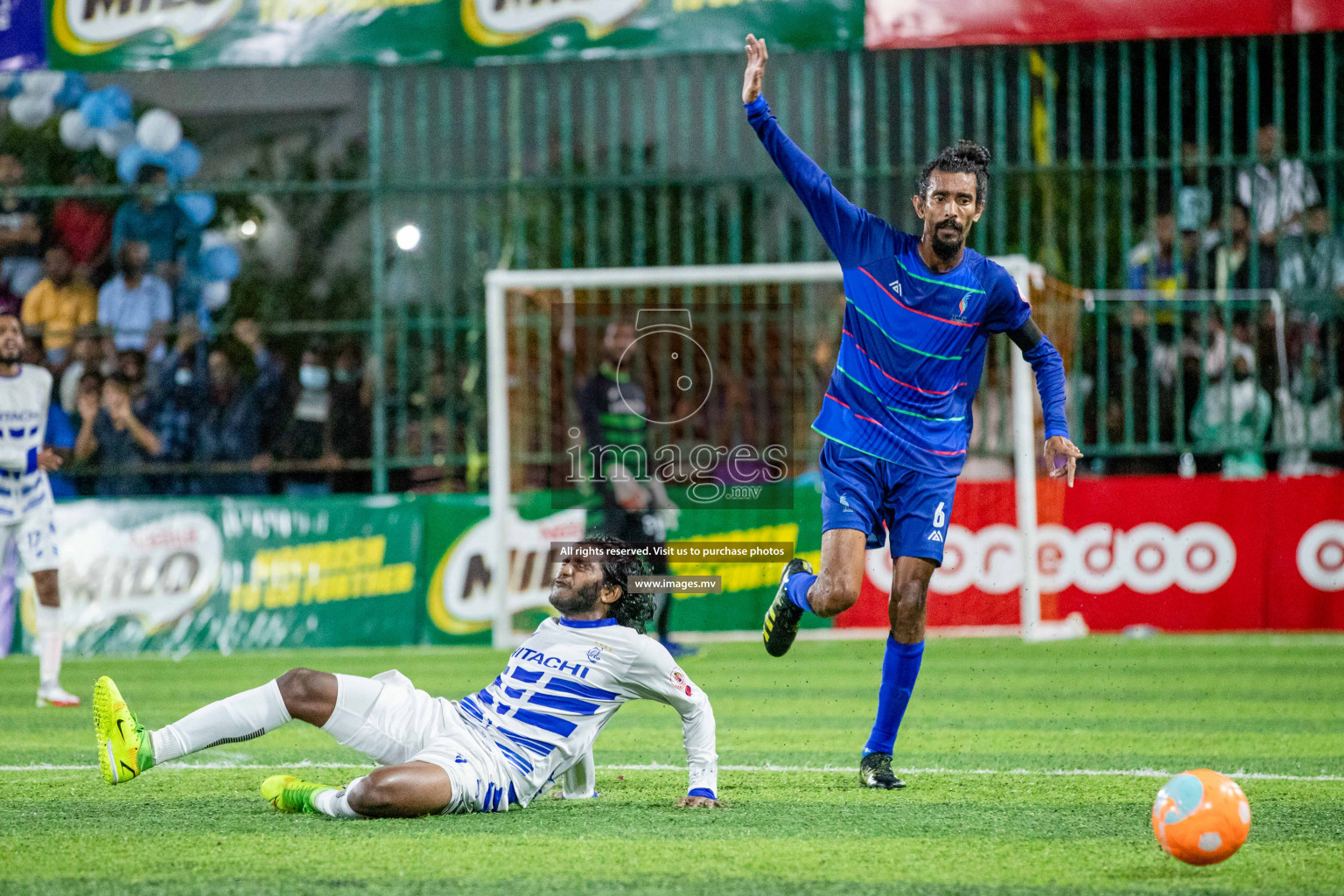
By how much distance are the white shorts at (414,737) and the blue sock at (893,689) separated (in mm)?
1477

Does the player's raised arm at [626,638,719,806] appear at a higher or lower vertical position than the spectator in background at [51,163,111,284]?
lower

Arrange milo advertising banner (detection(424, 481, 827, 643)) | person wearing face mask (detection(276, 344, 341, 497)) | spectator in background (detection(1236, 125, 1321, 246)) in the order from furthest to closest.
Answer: person wearing face mask (detection(276, 344, 341, 497)), spectator in background (detection(1236, 125, 1321, 246)), milo advertising banner (detection(424, 481, 827, 643))

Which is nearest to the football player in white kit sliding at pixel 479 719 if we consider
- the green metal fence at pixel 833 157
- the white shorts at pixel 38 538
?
the white shorts at pixel 38 538

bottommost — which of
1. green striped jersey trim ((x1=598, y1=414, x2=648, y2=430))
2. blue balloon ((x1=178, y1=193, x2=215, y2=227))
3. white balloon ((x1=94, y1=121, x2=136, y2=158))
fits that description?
green striped jersey trim ((x1=598, y1=414, x2=648, y2=430))

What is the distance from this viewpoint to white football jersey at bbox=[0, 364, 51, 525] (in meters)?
9.11

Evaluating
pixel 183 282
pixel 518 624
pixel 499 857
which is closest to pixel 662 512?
pixel 518 624

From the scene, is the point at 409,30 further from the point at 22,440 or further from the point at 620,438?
the point at 22,440

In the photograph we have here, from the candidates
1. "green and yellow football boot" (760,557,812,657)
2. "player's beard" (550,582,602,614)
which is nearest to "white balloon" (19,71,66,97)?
"green and yellow football boot" (760,557,812,657)

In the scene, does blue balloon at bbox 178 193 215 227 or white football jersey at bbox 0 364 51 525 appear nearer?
white football jersey at bbox 0 364 51 525

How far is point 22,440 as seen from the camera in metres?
9.15

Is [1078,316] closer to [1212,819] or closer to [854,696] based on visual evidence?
[854,696]

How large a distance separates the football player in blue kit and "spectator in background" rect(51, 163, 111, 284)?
8.73 metres

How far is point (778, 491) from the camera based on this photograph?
1250 cm

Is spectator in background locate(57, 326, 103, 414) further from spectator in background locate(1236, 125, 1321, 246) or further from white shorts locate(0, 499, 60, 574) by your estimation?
spectator in background locate(1236, 125, 1321, 246)
